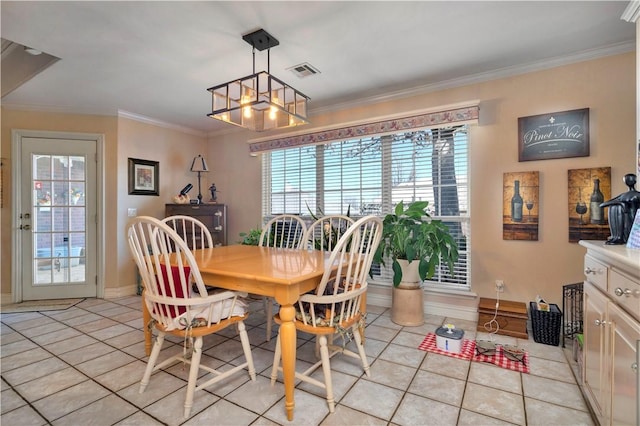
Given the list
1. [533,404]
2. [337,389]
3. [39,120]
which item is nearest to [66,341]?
[337,389]

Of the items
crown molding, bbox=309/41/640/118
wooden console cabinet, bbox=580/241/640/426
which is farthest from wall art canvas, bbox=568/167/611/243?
wooden console cabinet, bbox=580/241/640/426

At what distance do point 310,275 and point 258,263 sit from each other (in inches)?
19.7

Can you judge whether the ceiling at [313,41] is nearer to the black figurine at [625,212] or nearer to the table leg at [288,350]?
the black figurine at [625,212]

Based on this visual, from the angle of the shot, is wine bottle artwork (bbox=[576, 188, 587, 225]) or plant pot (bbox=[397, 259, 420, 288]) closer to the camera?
wine bottle artwork (bbox=[576, 188, 587, 225])

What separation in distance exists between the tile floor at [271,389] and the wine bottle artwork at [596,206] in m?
1.07

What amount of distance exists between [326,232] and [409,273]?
96cm

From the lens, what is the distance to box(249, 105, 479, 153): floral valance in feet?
9.77

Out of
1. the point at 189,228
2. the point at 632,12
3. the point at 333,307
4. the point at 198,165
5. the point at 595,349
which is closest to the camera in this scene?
the point at 595,349

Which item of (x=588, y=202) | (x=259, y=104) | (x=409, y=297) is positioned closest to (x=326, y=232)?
(x=409, y=297)

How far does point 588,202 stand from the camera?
2564 mm

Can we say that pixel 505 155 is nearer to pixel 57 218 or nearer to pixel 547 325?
pixel 547 325

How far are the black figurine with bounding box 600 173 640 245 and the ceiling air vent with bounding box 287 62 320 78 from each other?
2.34 metres

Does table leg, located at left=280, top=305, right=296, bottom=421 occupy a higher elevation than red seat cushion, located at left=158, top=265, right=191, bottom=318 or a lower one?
lower

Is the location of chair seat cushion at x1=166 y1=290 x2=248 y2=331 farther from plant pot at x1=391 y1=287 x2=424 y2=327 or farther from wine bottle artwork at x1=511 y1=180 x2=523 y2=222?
wine bottle artwork at x1=511 y1=180 x2=523 y2=222
